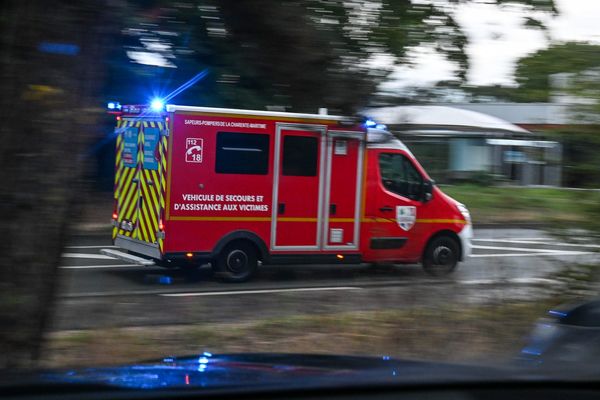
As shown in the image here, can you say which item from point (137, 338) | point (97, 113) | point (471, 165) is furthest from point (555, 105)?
point (97, 113)

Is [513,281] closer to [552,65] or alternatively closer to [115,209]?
[552,65]

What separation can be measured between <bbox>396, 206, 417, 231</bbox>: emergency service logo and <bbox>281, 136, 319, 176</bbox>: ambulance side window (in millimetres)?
1493

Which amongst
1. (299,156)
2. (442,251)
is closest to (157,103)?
(299,156)

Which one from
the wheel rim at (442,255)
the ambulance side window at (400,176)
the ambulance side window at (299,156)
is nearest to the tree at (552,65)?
the wheel rim at (442,255)

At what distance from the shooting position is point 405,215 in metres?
12.3

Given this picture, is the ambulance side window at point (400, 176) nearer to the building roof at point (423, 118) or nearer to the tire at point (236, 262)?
the tire at point (236, 262)

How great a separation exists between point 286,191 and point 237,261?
4.27 ft

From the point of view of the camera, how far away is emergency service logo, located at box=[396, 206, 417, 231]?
1227cm

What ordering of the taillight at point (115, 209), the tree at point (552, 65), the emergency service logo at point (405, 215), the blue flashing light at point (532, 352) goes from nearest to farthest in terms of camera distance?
1. the blue flashing light at point (532, 352)
2. the tree at point (552, 65)
3. the emergency service logo at point (405, 215)
4. the taillight at point (115, 209)

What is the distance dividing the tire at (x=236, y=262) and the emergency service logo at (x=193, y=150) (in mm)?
1382

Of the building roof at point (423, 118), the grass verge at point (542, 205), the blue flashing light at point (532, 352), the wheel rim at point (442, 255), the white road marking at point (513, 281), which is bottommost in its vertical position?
the wheel rim at point (442, 255)

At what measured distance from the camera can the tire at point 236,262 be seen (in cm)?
1141

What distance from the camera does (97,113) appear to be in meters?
3.79

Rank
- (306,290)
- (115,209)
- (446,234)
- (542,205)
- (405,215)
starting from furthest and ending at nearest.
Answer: (446,234)
(115,209)
(405,215)
(306,290)
(542,205)
